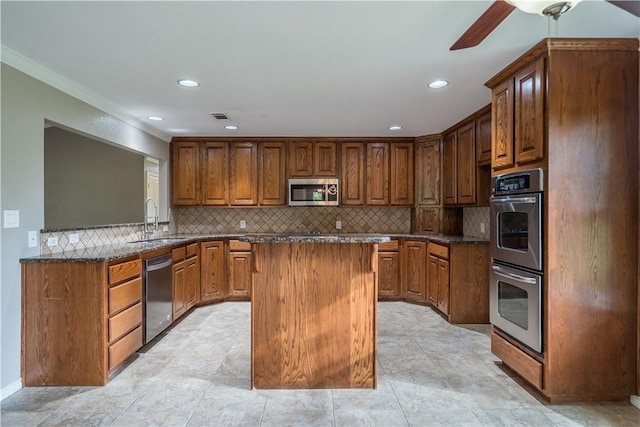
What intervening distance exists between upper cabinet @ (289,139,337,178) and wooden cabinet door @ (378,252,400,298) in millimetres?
1457

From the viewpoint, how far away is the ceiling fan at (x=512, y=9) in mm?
1376

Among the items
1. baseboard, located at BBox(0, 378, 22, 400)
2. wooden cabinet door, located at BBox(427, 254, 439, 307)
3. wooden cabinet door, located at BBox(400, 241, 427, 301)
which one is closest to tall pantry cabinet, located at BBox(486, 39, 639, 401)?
wooden cabinet door, located at BBox(427, 254, 439, 307)

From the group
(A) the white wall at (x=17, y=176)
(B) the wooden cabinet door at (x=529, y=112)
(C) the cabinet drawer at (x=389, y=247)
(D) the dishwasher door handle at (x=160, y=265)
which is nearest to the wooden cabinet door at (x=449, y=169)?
(C) the cabinet drawer at (x=389, y=247)

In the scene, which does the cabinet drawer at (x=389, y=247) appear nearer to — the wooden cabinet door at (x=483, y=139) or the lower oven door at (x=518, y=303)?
the wooden cabinet door at (x=483, y=139)

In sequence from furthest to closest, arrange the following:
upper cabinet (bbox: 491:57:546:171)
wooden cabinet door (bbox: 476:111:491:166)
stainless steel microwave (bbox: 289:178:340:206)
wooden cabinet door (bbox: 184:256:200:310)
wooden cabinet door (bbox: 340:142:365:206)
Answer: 1. wooden cabinet door (bbox: 340:142:365:206)
2. stainless steel microwave (bbox: 289:178:340:206)
3. wooden cabinet door (bbox: 184:256:200:310)
4. wooden cabinet door (bbox: 476:111:491:166)
5. upper cabinet (bbox: 491:57:546:171)

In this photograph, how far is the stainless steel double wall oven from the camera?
2.32 m

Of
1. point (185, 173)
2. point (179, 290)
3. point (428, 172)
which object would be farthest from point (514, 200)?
point (185, 173)

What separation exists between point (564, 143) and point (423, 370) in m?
1.95

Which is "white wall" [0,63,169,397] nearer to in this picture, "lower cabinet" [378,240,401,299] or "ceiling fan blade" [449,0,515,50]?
"ceiling fan blade" [449,0,515,50]

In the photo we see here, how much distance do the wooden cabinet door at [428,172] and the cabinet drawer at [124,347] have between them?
3918mm

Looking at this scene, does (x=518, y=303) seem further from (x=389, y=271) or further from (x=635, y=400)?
(x=389, y=271)

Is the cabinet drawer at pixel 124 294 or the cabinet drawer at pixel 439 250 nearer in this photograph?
the cabinet drawer at pixel 124 294

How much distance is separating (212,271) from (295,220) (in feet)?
4.81

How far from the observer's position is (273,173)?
17.0 ft
